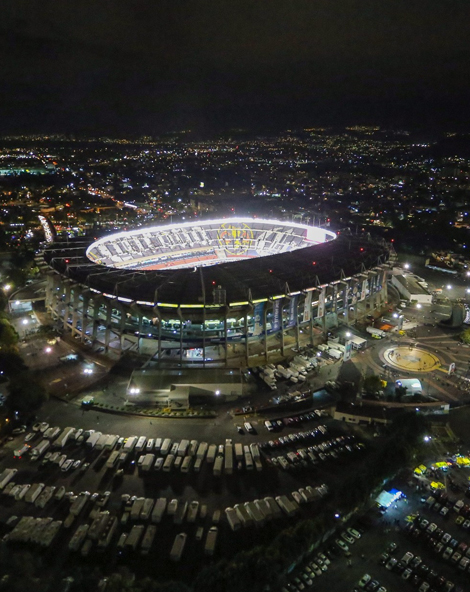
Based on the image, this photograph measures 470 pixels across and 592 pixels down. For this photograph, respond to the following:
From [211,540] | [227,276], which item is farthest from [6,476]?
[227,276]

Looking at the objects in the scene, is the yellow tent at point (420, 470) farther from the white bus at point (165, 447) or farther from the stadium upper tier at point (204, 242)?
the stadium upper tier at point (204, 242)

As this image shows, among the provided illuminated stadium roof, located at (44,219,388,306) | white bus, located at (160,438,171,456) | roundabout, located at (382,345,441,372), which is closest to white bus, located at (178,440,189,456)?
white bus, located at (160,438,171,456)

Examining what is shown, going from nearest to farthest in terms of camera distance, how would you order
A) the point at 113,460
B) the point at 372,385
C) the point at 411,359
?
the point at 113,460 → the point at 372,385 → the point at 411,359

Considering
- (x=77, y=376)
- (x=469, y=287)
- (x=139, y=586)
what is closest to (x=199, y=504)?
(x=139, y=586)

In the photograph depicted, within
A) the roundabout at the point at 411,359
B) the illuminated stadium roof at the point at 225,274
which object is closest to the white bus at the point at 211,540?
the illuminated stadium roof at the point at 225,274

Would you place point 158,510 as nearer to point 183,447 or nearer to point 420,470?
point 183,447

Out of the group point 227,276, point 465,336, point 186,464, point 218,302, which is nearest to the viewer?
point 186,464

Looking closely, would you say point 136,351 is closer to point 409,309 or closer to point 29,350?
point 29,350
